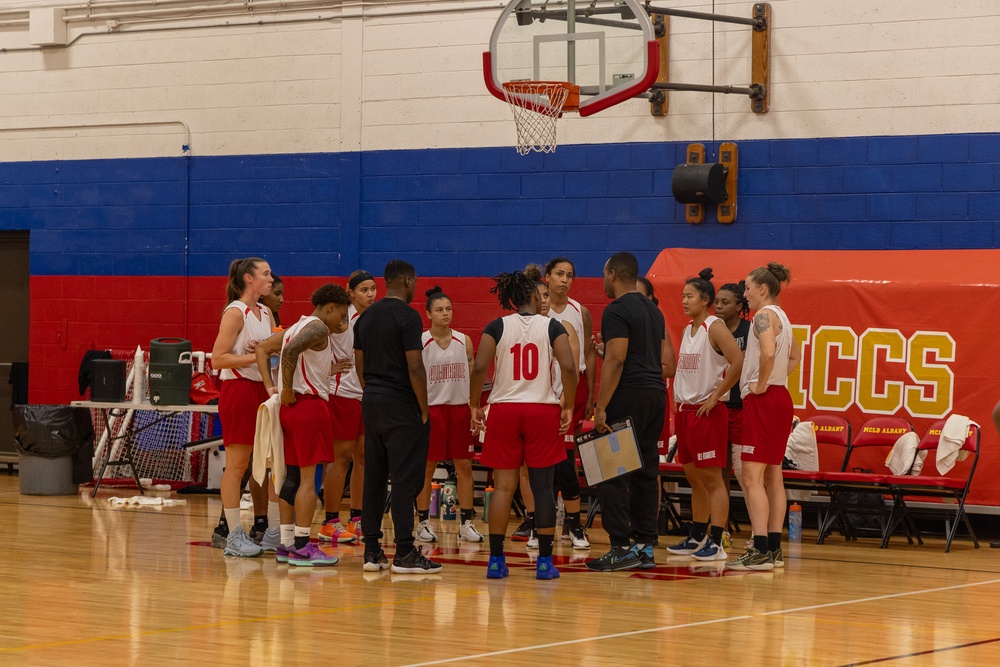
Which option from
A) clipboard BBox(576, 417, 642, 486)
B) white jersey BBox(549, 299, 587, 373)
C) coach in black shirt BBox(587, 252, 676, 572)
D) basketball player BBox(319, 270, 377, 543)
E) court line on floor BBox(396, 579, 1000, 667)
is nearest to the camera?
court line on floor BBox(396, 579, 1000, 667)

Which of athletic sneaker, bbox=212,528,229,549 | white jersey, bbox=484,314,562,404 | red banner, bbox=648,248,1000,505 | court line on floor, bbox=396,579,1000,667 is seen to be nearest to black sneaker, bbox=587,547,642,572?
white jersey, bbox=484,314,562,404

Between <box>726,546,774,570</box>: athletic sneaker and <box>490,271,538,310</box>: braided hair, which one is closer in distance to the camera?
<box>490,271,538,310</box>: braided hair

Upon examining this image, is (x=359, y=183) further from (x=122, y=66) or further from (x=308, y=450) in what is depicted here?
(x=308, y=450)

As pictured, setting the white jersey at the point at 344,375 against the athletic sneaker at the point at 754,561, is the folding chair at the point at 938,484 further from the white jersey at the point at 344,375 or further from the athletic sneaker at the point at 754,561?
the white jersey at the point at 344,375

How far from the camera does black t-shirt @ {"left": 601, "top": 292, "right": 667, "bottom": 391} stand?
799 cm

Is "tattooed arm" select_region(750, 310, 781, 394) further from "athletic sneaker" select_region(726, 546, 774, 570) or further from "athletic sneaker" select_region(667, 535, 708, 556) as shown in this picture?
"athletic sneaker" select_region(667, 535, 708, 556)

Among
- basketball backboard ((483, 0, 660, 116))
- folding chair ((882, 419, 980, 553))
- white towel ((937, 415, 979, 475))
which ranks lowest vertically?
folding chair ((882, 419, 980, 553))

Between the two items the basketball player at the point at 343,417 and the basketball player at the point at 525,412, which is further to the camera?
the basketball player at the point at 343,417

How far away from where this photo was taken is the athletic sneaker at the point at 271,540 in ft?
27.4

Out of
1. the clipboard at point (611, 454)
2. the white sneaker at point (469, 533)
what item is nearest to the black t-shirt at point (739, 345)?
the clipboard at point (611, 454)

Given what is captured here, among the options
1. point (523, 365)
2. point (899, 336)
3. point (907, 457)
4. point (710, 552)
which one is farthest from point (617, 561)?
point (899, 336)

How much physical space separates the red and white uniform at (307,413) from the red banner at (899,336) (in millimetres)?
3937

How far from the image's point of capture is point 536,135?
11.6 m

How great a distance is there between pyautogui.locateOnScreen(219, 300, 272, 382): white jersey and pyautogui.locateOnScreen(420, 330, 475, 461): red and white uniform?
4.30 ft
